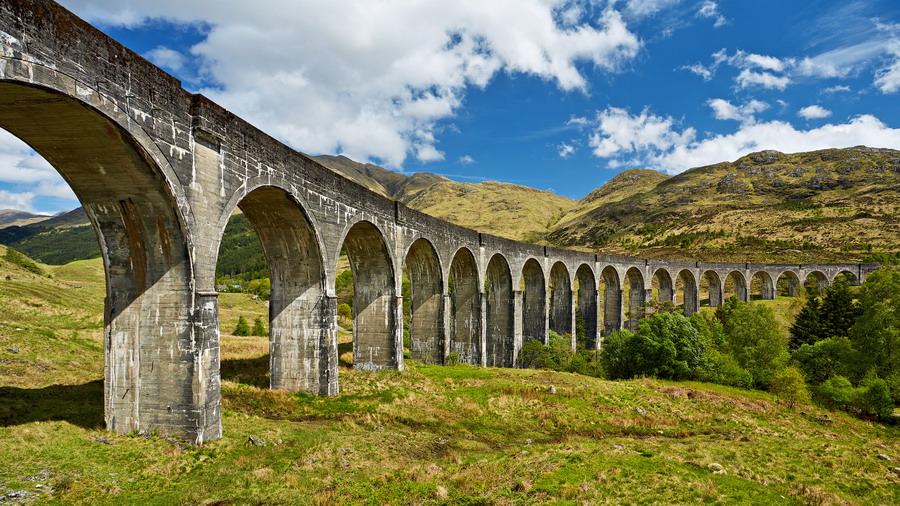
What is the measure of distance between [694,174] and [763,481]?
194m

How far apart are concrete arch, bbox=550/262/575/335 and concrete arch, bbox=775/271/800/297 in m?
48.2

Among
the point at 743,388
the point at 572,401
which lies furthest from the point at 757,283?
the point at 572,401

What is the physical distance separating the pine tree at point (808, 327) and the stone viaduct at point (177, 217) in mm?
41573

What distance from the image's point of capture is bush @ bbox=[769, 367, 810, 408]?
28.4m

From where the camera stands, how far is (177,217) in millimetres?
11523

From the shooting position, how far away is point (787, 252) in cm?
8900

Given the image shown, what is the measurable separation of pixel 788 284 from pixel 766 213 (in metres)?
47.3

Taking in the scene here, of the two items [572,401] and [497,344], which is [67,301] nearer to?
[497,344]

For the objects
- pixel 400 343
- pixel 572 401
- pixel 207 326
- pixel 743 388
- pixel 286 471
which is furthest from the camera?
pixel 743 388

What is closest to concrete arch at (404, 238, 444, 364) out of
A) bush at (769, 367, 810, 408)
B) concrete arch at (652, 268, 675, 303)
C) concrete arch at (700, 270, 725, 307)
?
bush at (769, 367, 810, 408)

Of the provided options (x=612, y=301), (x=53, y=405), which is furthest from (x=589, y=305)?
(x=53, y=405)

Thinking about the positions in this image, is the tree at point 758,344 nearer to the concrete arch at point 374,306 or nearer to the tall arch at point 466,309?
the tall arch at point 466,309

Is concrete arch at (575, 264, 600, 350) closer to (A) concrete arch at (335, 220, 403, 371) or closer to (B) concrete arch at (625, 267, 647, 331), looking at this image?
(B) concrete arch at (625, 267, 647, 331)

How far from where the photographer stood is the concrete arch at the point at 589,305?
1844 inches
